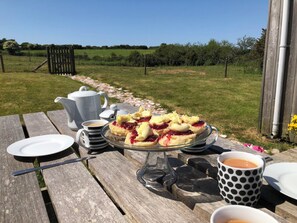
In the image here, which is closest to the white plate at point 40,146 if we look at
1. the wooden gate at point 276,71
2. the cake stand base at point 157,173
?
the cake stand base at point 157,173

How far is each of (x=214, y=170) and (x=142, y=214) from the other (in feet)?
1.41

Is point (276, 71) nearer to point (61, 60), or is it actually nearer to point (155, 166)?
point (155, 166)

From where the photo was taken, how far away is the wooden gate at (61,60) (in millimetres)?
13234

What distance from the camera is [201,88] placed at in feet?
28.4

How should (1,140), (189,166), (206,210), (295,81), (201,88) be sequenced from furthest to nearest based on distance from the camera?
(201,88), (295,81), (1,140), (189,166), (206,210)

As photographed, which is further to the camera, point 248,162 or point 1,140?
point 1,140

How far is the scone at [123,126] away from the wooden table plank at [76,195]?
0.84 feet

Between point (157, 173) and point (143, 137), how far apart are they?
0.79ft

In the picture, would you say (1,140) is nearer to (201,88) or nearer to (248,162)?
(248,162)

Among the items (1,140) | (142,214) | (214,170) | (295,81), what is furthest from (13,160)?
(295,81)

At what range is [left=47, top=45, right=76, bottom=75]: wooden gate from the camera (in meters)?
13.2

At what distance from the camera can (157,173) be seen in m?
1.18

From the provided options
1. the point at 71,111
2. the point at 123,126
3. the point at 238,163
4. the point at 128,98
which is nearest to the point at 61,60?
the point at 128,98

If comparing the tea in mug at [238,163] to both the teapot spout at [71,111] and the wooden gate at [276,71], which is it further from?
the wooden gate at [276,71]
